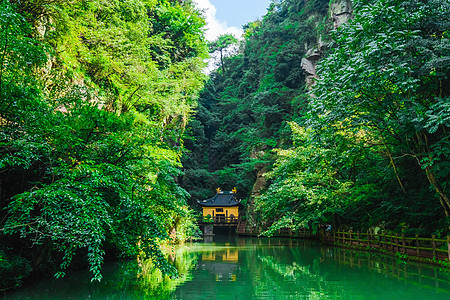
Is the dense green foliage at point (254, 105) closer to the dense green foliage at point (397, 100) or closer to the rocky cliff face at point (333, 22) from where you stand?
the rocky cliff face at point (333, 22)

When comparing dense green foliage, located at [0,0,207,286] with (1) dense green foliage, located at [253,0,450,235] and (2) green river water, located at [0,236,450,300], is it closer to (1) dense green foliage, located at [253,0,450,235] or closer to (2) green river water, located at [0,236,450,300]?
(2) green river water, located at [0,236,450,300]

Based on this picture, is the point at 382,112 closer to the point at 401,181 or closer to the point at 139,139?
the point at 401,181

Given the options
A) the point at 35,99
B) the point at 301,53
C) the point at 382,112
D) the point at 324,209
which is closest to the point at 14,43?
the point at 35,99

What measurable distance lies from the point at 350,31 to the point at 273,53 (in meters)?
27.7

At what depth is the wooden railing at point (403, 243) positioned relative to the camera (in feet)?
32.7

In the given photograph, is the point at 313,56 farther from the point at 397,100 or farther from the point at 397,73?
the point at 397,73

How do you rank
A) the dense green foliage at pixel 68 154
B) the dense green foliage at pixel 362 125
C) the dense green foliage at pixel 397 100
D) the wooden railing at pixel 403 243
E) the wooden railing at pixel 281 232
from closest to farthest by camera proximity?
the dense green foliage at pixel 68 154 < the dense green foliage at pixel 397 100 < the dense green foliage at pixel 362 125 < the wooden railing at pixel 403 243 < the wooden railing at pixel 281 232

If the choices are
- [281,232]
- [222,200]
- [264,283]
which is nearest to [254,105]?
[222,200]

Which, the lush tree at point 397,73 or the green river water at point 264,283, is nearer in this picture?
the green river water at point 264,283

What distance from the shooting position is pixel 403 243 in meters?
11.8

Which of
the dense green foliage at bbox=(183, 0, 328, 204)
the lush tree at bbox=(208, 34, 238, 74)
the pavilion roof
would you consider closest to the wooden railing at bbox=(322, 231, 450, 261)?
the dense green foliage at bbox=(183, 0, 328, 204)

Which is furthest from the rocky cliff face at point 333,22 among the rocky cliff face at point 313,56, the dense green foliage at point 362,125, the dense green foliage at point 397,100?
the dense green foliage at point 397,100

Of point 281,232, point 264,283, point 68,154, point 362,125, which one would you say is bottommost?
point 281,232

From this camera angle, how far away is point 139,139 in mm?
7770
